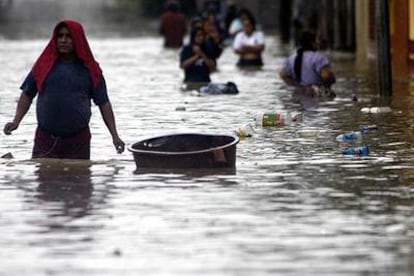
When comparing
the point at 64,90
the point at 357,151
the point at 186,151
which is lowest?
the point at 357,151

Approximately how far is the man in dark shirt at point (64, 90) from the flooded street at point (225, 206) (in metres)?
0.34

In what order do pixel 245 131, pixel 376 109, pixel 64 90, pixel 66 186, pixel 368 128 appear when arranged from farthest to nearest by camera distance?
pixel 376 109
pixel 368 128
pixel 245 131
pixel 64 90
pixel 66 186

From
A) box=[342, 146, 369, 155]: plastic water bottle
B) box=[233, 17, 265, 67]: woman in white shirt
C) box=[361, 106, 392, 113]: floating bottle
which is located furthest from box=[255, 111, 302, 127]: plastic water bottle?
box=[233, 17, 265, 67]: woman in white shirt

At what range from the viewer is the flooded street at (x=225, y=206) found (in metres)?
10.2

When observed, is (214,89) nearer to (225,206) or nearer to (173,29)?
(225,206)

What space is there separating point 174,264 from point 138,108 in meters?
14.4

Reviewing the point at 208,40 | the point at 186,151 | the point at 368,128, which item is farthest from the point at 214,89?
the point at 186,151

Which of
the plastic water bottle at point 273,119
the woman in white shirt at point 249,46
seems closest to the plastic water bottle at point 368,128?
the plastic water bottle at point 273,119

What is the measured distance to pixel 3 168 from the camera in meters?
15.7

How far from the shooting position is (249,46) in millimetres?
37969

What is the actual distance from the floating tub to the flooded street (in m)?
0.18

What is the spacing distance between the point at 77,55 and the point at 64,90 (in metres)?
0.35

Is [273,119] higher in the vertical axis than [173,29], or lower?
higher

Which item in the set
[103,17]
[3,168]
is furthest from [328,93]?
[103,17]
